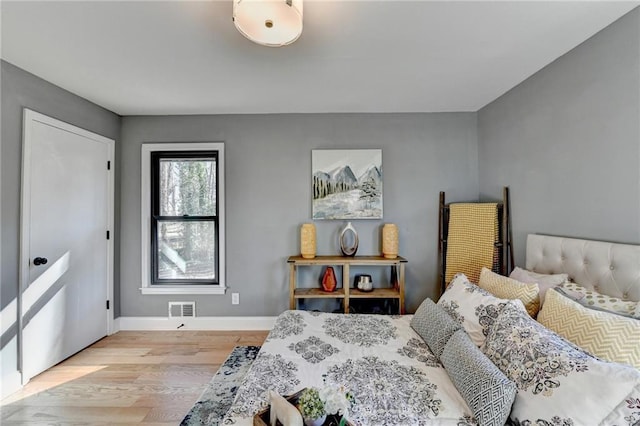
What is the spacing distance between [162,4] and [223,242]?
7.25ft

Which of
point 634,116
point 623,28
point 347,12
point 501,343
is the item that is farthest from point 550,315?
point 347,12

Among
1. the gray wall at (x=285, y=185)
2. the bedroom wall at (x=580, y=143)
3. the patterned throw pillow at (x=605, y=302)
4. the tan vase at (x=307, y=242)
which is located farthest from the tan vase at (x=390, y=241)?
the patterned throw pillow at (x=605, y=302)

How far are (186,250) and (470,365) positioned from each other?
9.63 feet

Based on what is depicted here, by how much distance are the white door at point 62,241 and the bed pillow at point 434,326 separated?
297 centimetres

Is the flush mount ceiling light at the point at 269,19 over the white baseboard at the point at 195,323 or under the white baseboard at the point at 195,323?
over

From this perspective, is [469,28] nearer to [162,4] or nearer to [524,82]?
[524,82]

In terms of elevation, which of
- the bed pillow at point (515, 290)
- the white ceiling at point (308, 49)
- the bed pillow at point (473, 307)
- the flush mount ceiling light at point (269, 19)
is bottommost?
the bed pillow at point (473, 307)

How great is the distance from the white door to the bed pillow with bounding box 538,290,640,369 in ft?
11.6

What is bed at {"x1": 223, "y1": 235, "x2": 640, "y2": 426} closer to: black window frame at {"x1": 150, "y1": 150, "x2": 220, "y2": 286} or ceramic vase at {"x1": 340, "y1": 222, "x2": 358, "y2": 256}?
ceramic vase at {"x1": 340, "y1": 222, "x2": 358, "y2": 256}

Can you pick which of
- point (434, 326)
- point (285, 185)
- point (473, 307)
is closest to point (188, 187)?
point (285, 185)

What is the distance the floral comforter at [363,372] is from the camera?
1182 millimetres

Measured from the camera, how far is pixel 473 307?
173cm

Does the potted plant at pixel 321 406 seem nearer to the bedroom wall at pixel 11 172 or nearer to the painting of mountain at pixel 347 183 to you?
the painting of mountain at pixel 347 183

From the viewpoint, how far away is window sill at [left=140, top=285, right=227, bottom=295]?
3.14 metres
